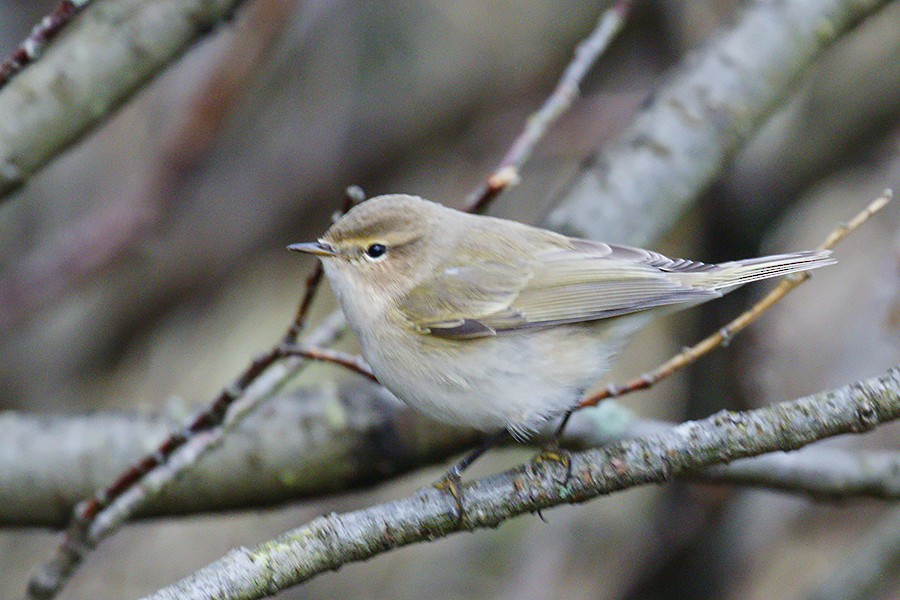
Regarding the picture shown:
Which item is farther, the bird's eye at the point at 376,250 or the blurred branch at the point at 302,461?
the blurred branch at the point at 302,461

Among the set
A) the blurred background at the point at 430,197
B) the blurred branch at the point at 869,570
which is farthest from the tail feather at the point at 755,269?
the blurred branch at the point at 869,570

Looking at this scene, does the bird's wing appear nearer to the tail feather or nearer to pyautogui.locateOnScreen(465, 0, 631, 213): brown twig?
the tail feather

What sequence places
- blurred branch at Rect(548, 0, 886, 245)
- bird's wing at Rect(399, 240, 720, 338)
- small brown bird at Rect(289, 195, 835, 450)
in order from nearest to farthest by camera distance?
small brown bird at Rect(289, 195, 835, 450)
bird's wing at Rect(399, 240, 720, 338)
blurred branch at Rect(548, 0, 886, 245)

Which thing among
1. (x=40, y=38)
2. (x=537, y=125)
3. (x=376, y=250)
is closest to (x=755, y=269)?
(x=537, y=125)

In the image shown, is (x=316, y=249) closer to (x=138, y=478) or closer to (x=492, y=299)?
(x=492, y=299)

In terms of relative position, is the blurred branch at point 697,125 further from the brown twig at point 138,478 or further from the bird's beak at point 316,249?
the brown twig at point 138,478

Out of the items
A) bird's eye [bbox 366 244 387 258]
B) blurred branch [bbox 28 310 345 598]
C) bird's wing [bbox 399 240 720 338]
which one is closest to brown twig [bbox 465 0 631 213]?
bird's wing [bbox 399 240 720 338]
